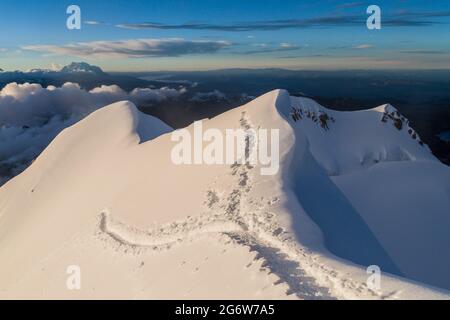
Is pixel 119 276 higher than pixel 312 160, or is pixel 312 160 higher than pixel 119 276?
pixel 312 160

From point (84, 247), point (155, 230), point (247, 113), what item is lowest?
point (84, 247)

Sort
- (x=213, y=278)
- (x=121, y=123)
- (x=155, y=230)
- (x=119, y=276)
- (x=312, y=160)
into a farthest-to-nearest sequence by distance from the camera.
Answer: (x=121, y=123) < (x=312, y=160) < (x=155, y=230) < (x=119, y=276) < (x=213, y=278)
